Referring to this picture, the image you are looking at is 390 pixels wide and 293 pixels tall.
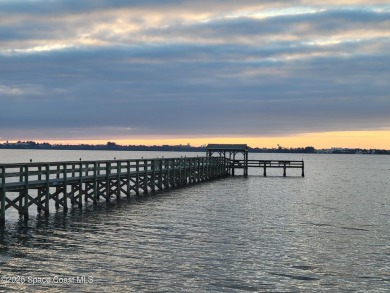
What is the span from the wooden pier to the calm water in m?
1.23

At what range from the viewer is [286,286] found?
13.8 metres

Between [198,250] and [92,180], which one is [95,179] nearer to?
[92,180]

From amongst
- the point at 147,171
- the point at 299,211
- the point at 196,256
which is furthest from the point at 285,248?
the point at 147,171

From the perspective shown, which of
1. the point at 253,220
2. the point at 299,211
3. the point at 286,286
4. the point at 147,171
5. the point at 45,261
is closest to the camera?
the point at 286,286

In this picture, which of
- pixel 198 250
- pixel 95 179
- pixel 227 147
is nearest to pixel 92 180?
pixel 95 179

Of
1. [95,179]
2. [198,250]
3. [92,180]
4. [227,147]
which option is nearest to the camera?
[198,250]

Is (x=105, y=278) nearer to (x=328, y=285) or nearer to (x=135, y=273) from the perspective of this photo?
(x=135, y=273)

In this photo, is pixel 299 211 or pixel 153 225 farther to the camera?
pixel 299 211

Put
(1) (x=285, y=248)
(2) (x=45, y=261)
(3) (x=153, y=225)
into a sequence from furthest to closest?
1. (3) (x=153, y=225)
2. (1) (x=285, y=248)
3. (2) (x=45, y=261)

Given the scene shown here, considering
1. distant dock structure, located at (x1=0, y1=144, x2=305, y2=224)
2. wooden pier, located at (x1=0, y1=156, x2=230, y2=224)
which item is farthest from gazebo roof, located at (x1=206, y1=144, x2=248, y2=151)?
wooden pier, located at (x1=0, y1=156, x2=230, y2=224)

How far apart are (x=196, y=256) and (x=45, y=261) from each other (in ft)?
14.3

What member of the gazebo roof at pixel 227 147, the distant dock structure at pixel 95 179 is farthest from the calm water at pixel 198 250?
the gazebo roof at pixel 227 147

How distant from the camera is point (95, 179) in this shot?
102 ft

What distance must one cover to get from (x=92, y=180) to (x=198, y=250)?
565 inches
